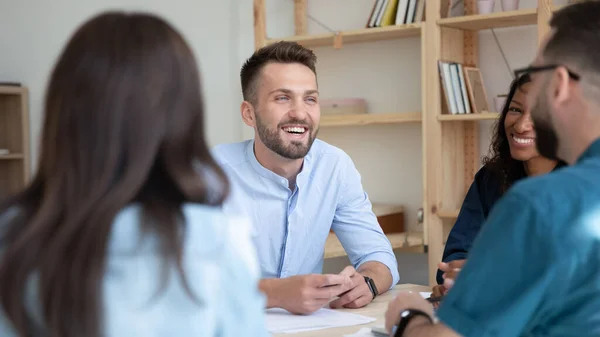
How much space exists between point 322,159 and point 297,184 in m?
0.17

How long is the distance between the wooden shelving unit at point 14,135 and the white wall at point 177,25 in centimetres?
11

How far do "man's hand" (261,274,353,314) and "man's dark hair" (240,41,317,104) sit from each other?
931 millimetres

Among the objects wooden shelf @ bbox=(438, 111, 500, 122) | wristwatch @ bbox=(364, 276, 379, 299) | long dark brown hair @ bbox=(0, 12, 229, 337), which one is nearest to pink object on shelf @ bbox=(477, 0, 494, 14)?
wooden shelf @ bbox=(438, 111, 500, 122)

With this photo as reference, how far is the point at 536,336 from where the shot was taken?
119cm

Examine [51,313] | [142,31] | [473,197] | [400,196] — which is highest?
[142,31]

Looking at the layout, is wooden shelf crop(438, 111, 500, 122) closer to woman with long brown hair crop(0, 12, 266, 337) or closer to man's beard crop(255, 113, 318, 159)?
man's beard crop(255, 113, 318, 159)

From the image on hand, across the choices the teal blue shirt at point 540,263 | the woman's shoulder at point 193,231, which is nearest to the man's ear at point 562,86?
the teal blue shirt at point 540,263

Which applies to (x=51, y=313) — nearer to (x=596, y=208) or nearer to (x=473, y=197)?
(x=596, y=208)

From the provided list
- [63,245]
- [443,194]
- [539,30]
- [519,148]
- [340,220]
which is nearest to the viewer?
[63,245]

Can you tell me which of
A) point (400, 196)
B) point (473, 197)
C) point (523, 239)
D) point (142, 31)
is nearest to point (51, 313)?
point (142, 31)

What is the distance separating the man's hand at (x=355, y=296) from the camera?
2.13m

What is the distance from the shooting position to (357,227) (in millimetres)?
2688

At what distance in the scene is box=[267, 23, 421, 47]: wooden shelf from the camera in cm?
384

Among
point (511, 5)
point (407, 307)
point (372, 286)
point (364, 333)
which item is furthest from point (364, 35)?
point (407, 307)
